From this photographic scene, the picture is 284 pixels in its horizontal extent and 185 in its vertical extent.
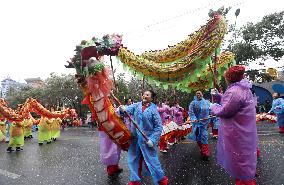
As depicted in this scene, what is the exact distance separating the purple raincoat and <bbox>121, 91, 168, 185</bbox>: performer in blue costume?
3.56 feet

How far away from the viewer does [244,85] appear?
14.6 ft

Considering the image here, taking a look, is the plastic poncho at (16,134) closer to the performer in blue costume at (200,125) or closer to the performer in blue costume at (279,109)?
the performer in blue costume at (200,125)

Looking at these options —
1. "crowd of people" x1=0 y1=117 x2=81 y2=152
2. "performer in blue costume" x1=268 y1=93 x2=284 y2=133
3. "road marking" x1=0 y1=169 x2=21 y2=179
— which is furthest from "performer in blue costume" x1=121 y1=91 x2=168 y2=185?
"performer in blue costume" x1=268 y1=93 x2=284 y2=133

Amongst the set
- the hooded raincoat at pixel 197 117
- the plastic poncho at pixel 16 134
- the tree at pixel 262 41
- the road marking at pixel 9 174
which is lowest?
the road marking at pixel 9 174

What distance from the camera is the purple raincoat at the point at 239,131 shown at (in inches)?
167

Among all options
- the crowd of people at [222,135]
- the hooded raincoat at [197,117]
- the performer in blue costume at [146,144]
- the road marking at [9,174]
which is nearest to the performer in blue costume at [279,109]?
the hooded raincoat at [197,117]

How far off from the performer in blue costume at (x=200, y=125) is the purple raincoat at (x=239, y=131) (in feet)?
11.3

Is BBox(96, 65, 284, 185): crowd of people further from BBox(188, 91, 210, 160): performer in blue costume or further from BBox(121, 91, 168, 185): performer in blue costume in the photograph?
BBox(188, 91, 210, 160): performer in blue costume

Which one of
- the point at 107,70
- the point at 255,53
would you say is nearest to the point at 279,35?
the point at 255,53

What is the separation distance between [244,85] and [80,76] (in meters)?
2.54

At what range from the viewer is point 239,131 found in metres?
4.28

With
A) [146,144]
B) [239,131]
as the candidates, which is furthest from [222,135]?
[146,144]

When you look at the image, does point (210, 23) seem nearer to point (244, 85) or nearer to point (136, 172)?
point (244, 85)

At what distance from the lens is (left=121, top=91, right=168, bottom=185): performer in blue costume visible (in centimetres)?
489
